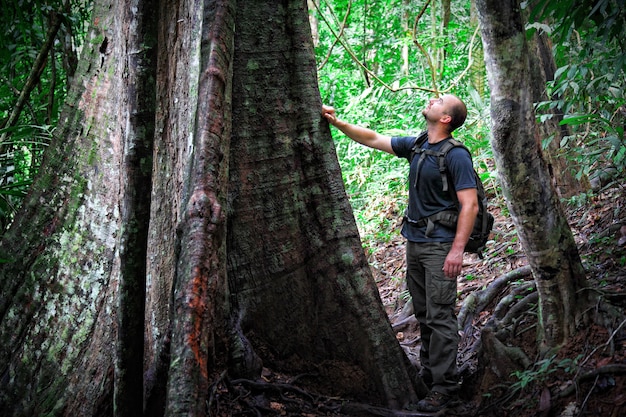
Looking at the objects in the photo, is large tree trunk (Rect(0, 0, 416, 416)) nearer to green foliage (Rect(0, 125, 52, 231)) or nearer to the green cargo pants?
the green cargo pants

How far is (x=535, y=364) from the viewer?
156 inches

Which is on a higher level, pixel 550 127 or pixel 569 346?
pixel 550 127

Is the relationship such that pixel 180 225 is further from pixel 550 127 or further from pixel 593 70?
pixel 550 127

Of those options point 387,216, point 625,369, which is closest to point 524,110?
point 625,369

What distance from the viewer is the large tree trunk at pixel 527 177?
381 cm

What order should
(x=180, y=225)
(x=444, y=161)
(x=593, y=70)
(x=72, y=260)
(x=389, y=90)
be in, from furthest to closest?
(x=389, y=90)
(x=593, y=70)
(x=444, y=161)
(x=72, y=260)
(x=180, y=225)

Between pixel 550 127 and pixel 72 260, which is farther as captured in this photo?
pixel 550 127

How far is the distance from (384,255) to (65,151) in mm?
5551

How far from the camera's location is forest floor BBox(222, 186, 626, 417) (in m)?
3.46

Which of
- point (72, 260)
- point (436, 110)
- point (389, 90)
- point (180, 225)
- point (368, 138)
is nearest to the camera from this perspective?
point (180, 225)

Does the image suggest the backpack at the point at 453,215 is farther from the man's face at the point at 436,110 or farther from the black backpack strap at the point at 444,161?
the man's face at the point at 436,110

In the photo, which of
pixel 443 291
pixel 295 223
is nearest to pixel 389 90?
pixel 443 291

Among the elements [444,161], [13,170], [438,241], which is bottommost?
[438,241]

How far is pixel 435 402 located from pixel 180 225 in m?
2.32
